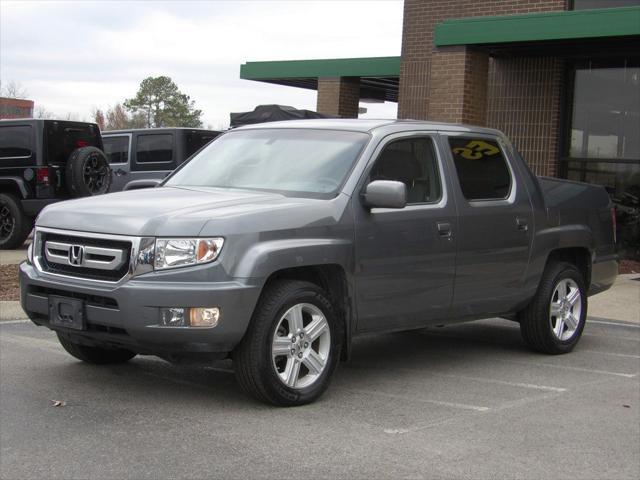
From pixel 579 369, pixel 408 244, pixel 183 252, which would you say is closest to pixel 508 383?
pixel 579 369

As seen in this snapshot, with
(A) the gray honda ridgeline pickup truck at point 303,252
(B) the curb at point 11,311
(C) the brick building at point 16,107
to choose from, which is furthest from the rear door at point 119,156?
(C) the brick building at point 16,107

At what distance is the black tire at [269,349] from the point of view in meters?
5.80

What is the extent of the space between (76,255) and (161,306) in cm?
80

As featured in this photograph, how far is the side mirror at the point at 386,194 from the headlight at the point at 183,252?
1.22m

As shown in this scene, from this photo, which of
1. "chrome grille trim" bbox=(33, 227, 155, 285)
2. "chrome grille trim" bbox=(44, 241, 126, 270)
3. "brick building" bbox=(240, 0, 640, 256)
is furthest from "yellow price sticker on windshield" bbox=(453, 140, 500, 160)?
"brick building" bbox=(240, 0, 640, 256)

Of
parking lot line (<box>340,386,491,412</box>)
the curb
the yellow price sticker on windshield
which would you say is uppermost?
the yellow price sticker on windshield

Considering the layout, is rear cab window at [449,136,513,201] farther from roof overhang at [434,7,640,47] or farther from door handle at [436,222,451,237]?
roof overhang at [434,7,640,47]

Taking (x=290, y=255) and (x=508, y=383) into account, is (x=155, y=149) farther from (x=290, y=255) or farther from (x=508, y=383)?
(x=290, y=255)

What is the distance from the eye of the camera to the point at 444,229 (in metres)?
7.06

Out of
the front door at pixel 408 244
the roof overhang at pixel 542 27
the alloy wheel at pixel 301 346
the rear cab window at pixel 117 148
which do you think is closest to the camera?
the alloy wheel at pixel 301 346

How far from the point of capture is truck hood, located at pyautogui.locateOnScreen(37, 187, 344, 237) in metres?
5.71

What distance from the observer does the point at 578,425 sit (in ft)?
19.6

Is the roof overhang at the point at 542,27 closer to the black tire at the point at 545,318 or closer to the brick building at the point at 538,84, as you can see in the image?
the brick building at the point at 538,84

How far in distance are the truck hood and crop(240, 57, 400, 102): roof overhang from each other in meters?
13.0
